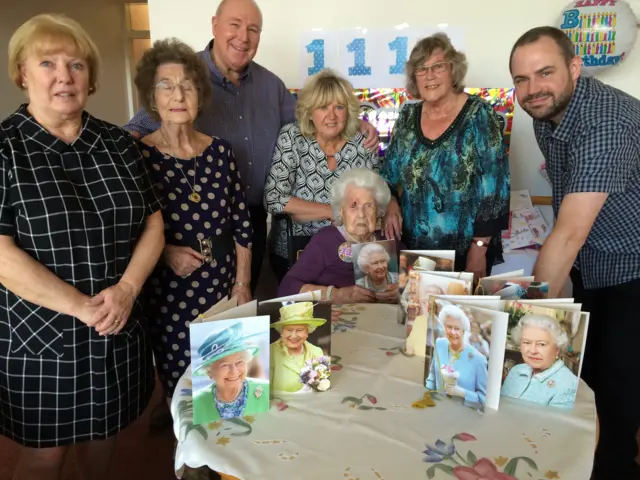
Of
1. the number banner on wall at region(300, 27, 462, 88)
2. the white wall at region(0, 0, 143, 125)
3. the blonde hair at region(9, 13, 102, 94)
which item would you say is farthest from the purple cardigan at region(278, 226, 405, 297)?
the white wall at region(0, 0, 143, 125)

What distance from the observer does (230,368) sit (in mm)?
1089

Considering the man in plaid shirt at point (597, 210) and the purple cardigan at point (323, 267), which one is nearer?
the man in plaid shirt at point (597, 210)

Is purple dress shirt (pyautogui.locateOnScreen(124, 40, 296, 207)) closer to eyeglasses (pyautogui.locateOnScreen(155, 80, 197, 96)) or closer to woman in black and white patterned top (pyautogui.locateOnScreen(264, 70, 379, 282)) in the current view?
woman in black and white patterned top (pyautogui.locateOnScreen(264, 70, 379, 282))

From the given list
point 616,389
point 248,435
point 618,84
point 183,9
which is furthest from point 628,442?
point 183,9

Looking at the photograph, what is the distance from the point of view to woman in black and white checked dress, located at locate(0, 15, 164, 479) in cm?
136

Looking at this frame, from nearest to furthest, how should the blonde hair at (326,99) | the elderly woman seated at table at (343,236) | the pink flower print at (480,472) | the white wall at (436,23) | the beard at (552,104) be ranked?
1. the pink flower print at (480,472)
2. the beard at (552,104)
3. the elderly woman seated at table at (343,236)
4. the blonde hair at (326,99)
5. the white wall at (436,23)

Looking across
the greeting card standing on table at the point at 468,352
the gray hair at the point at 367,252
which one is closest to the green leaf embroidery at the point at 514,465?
the greeting card standing on table at the point at 468,352

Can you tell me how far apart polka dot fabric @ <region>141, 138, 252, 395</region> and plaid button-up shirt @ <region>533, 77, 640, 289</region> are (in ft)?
3.83

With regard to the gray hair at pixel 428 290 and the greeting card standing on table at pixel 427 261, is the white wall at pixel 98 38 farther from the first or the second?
the gray hair at pixel 428 290

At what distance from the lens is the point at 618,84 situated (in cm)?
291

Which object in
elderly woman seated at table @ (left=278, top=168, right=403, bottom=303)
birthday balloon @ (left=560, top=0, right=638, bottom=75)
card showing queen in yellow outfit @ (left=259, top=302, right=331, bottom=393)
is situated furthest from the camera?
birthday balloon @ (left=560, top=0, right=638, bottom=75)

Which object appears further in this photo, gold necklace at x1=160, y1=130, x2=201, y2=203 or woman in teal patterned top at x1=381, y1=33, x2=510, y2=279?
woman in teal patterned top at x1=381, y1=33, x2=510, y2=279

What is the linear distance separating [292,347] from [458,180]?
122 centimetres

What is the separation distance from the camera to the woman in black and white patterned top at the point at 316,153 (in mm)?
2254
